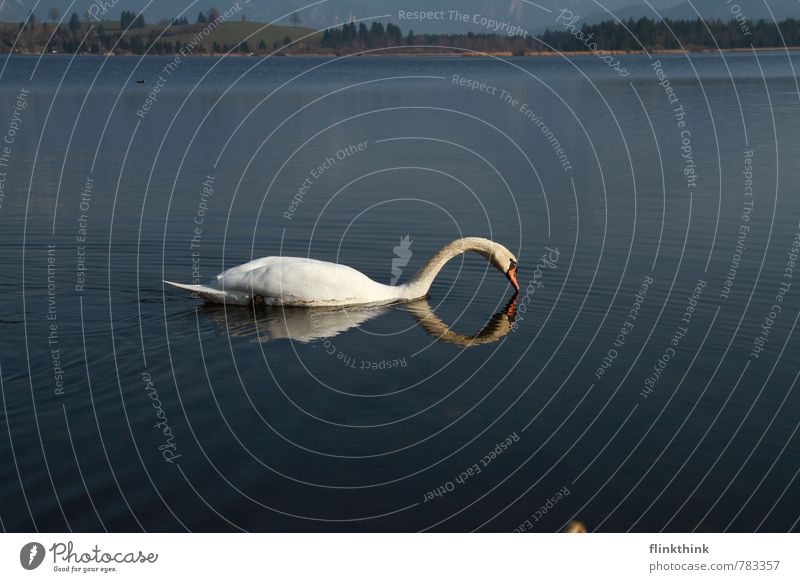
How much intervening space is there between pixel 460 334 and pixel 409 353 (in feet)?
5.19

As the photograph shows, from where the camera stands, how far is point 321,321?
60.5 ft

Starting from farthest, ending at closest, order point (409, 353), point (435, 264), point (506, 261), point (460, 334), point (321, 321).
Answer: point (506, 261) < point (435, 264) < point (321, 321) < point (460, 334) < point (409, 353)

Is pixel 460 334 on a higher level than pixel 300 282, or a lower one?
lower

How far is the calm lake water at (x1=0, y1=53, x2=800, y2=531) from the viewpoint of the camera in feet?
38.4

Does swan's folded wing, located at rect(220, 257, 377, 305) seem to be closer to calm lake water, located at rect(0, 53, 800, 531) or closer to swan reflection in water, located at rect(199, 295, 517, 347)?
swan reflection in water, located at rect(199, 295, 517, 347)

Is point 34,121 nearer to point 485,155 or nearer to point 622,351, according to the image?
point 485,155

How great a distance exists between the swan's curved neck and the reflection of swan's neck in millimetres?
279

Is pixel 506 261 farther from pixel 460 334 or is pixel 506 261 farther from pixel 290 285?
pixel 290 285

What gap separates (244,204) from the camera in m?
29.2

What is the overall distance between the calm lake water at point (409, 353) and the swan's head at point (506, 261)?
0.46 m

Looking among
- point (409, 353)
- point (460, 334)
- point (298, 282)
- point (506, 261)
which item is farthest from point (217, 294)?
point (506, 261)

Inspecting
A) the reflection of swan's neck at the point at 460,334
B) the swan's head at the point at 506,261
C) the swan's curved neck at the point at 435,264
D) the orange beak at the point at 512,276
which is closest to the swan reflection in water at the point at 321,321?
the reflection of swan's neck at the point at 460,334

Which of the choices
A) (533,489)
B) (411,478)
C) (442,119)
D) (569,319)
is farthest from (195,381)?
(442,119)
